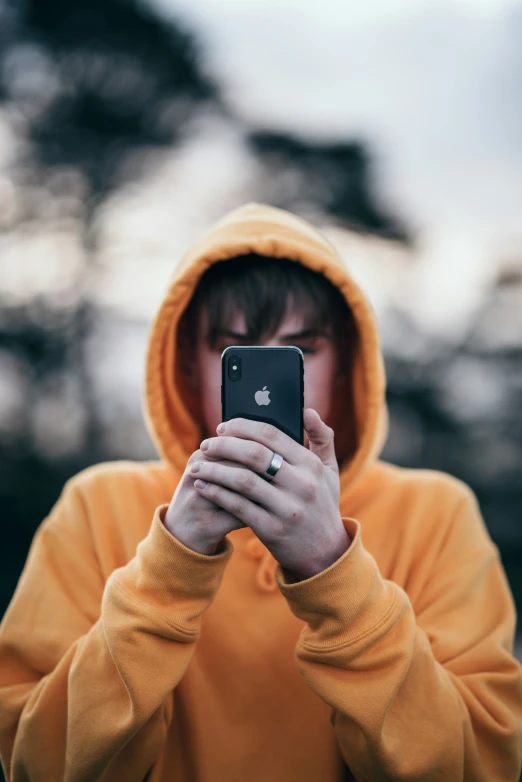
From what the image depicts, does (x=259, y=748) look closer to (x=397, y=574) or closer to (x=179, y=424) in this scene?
(x=397, y=574)

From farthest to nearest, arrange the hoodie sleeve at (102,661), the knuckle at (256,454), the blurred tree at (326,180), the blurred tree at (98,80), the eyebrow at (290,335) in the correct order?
the blurred tree at (326,180) → the blurred tree at (98,80) → the eyebrow at (290,335) → the hoodie sleeve at (102,661) → the knuckle at (256,454)

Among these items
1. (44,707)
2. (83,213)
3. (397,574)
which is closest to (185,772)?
(44,707)

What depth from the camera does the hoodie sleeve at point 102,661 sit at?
4.08 feet

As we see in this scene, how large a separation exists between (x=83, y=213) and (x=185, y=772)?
558cm

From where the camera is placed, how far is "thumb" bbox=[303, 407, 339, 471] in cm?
120

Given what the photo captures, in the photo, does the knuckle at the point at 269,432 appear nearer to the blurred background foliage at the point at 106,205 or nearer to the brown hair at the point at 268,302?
the brown hair at the point at 268,302

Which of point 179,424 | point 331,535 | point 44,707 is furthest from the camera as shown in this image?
point 179,424

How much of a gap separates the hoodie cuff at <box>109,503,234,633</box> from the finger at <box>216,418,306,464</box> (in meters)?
0.23

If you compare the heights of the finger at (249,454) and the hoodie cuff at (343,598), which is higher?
the finger at (249,454)

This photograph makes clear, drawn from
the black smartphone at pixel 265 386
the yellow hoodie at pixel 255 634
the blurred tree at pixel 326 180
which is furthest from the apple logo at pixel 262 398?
the blurred tree at pixel 326 180

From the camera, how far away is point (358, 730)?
1279 millimetres

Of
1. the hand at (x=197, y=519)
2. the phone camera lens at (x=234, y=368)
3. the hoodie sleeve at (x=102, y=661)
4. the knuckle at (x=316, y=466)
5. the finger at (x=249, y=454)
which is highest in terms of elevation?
the phone camera lens at (x=234, y=368)

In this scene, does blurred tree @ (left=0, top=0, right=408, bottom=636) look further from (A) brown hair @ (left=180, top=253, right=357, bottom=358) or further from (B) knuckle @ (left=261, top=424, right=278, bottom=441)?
(B) knuckle @ (left=261, top=424, right=278, bottom=441)

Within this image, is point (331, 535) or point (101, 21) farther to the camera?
point (101, 21)
